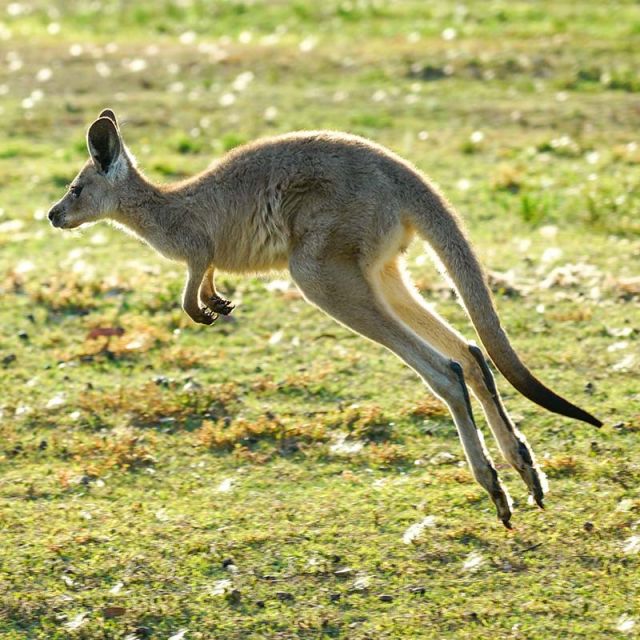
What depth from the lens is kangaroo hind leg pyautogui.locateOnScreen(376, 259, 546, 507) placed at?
18.6 ft

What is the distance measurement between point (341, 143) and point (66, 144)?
280 inches

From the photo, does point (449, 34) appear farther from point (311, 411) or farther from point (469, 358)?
point (469, 358)

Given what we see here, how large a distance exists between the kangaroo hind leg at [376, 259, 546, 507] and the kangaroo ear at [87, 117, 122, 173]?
53.0 inches

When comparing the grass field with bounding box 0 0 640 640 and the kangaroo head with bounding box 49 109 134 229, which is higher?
the kangaroo head with bounding box 49 109 134 229

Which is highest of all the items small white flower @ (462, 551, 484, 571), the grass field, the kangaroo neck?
the kangaroo neck

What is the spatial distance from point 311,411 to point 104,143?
1688mm

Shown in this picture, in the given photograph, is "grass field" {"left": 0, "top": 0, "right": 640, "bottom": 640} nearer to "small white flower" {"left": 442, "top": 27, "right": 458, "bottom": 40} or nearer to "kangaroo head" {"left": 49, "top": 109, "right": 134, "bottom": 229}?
"kangaroo head" {"left": 49, "top": 109, "right": 134, "bottom": 229}

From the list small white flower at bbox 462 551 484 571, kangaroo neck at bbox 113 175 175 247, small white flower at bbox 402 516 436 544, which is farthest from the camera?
kangaroo neck at bbox 113 175 175 247

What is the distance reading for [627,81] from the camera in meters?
13.7

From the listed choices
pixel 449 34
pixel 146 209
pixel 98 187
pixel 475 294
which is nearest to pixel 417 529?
pixel 475 294

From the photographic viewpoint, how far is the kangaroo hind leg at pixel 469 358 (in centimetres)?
567

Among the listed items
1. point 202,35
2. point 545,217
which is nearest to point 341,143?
point 545,217

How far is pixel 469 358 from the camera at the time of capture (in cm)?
607

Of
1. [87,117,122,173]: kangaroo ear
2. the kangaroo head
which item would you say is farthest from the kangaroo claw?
[87,117,122,173]: kangaroo ear
